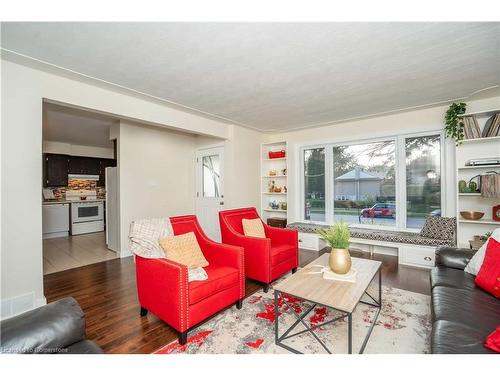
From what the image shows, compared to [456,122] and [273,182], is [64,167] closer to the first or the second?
[273,182]

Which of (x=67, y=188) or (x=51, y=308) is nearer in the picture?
(x=51, y=308)

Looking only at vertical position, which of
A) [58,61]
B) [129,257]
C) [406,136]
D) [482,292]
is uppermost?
[58,61]

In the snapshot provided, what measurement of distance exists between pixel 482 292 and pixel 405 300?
2.62 feet

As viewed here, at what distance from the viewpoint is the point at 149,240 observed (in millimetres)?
2180

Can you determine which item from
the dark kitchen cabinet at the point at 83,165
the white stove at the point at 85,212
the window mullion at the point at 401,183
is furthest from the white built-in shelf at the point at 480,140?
the dark kitchen cabinet at the point at 83,165

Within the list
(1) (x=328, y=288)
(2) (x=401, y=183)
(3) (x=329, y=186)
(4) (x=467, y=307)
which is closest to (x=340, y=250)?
(1) (x=328, y=288)

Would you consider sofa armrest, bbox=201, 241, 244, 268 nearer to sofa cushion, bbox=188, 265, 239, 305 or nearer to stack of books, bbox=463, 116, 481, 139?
sofa cushion, bbox=188, 265, 239, 305

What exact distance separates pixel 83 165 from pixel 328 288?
7.60m

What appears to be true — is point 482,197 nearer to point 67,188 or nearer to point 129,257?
point 129,257

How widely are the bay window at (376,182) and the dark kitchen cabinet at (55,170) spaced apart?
6529mm

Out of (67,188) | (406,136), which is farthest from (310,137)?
(67,188)

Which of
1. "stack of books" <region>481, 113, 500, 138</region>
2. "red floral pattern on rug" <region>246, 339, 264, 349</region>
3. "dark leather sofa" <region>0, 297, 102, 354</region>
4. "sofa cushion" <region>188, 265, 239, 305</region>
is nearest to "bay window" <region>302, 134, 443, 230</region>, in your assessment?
"stack of books" <region>481, 113, 500, 138</region>

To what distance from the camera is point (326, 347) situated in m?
1.74
